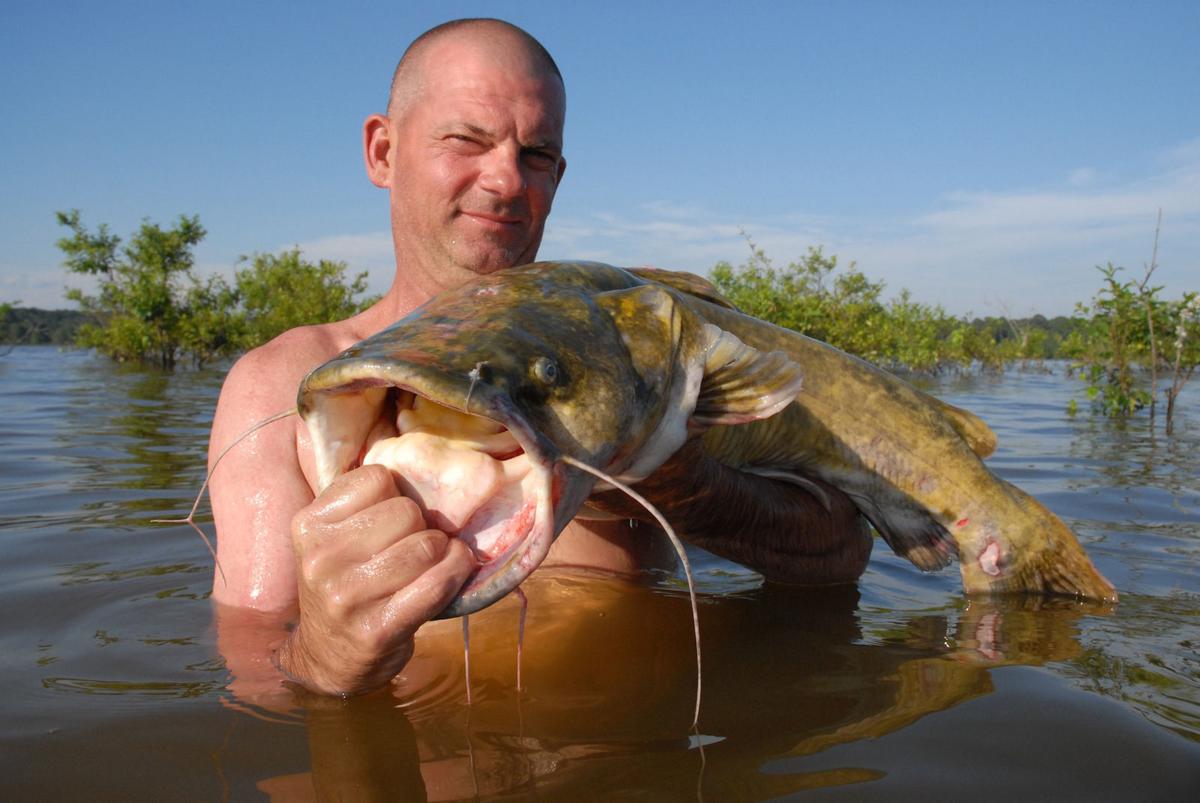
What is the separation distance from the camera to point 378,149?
2.89 meters

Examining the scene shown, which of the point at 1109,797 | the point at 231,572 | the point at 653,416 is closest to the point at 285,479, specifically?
the point at 231,572

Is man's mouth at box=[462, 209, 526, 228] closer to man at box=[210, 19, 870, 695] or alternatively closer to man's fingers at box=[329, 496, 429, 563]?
man at box=[210, 19, 870, 695]

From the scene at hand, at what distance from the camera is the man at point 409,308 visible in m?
2.23

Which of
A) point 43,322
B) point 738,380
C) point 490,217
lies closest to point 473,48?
point 490,217

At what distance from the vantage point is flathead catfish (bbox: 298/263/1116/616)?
1234 mm

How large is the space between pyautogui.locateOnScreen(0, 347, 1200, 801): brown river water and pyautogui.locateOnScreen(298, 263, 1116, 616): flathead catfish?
313 millimetres

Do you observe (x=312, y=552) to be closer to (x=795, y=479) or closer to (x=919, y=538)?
(x=795, y=479)

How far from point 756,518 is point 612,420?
1.15 meters

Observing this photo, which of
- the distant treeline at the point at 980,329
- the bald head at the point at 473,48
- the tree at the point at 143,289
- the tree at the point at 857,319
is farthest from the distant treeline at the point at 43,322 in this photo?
the bald head at the point at 473,48

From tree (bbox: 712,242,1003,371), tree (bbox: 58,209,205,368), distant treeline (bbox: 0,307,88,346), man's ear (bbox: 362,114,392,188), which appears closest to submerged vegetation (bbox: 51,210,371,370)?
tree (bbox: 58,209,205,368)

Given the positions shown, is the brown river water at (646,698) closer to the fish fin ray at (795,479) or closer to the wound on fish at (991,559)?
the wound on fish at (991,559)

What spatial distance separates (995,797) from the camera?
1.40 m

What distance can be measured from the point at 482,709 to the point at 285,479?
0.93 meters

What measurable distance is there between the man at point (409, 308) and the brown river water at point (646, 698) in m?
0.14
